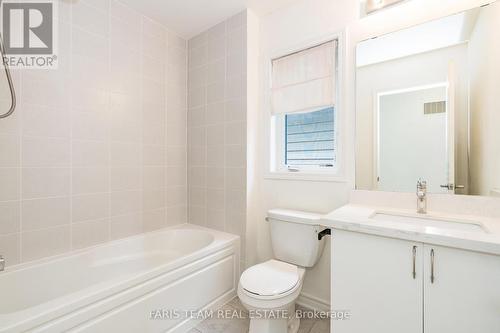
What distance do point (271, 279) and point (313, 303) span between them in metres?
0.62

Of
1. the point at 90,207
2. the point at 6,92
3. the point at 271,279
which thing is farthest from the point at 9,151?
the point at 271,279

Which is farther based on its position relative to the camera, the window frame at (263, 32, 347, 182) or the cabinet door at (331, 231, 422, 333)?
the window frame at (263, 32, 347, 182)

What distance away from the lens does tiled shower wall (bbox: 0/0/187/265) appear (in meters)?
1.45

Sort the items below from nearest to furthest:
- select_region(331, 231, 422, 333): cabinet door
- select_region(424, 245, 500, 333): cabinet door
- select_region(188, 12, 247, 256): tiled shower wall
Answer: select_region(424, 245, 500, 333): cabinet door → select_region(331, 231, 422, 333): cabinet door → select_region(188, 12, 247, 256): tiled shower wall

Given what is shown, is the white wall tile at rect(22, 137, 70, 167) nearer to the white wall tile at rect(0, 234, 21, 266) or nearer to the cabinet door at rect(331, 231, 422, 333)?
the white wall tile at rect(0, 234, 21, 266)

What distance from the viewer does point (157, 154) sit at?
2176 mm

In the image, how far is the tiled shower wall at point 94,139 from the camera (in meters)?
1.45

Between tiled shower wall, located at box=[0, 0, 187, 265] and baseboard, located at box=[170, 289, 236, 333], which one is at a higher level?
tiled shower wall, located at box=[0, 0, 187, 265]

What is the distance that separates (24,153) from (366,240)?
205 centimetres

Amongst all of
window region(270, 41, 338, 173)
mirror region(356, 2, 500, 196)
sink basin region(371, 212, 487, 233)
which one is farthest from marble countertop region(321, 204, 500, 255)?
window region(270, 41, 338, 173)

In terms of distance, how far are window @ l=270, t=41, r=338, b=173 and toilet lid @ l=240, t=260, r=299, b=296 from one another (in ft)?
2.50

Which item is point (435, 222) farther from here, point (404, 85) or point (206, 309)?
point (206, 309)

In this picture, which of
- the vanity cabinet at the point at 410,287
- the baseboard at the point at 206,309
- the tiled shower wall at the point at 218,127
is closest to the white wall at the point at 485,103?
the vanity cabinet at the point at 410,287

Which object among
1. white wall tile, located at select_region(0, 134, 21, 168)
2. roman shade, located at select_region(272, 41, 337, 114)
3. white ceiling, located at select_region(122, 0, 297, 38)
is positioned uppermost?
white ceiling, located at select_region(122, 0, 297, 38)
